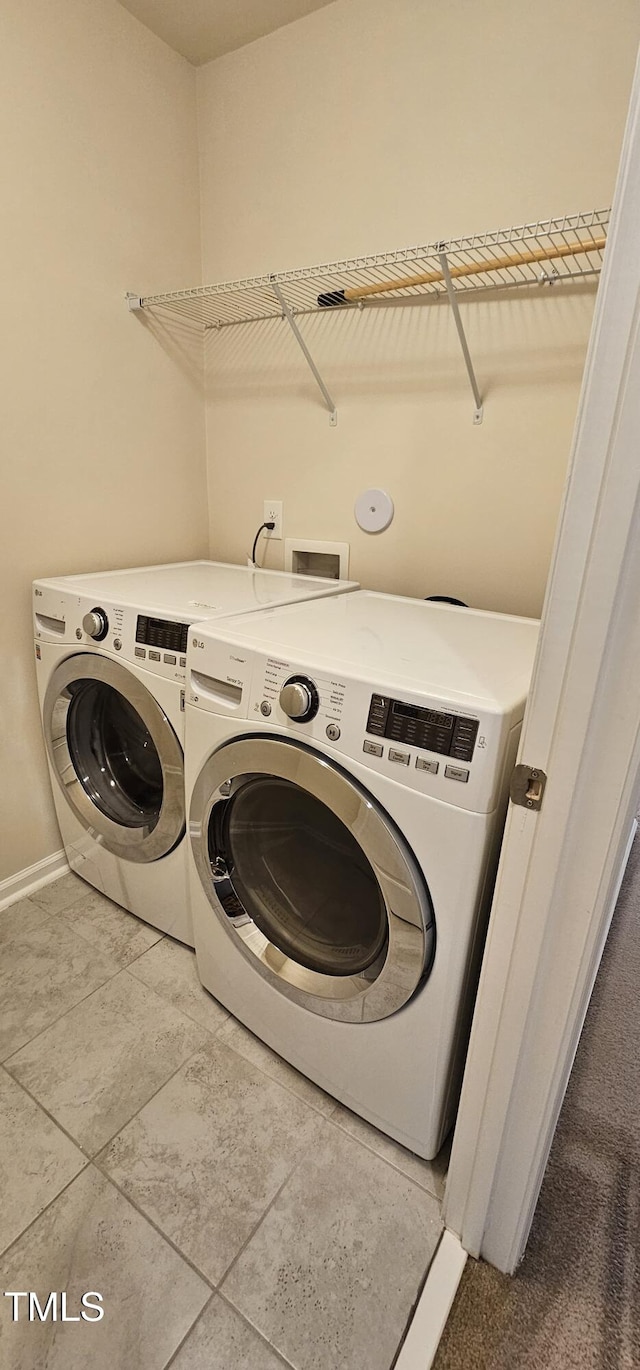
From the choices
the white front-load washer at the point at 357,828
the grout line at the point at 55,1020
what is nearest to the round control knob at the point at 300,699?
the white front-load washer at the point at 357,828

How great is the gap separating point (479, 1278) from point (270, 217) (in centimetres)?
244

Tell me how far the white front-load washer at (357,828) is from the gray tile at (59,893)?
639mm

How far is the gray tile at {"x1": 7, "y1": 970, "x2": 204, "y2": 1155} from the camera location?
1146 millimetres

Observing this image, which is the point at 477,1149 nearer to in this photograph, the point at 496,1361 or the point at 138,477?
the point at 496,1361

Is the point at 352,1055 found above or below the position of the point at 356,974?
below

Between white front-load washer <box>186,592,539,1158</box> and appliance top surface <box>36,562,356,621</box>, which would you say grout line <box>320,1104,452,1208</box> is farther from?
appliance top surface <box>36,562,356,621</box>

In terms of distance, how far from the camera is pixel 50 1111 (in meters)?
1.15

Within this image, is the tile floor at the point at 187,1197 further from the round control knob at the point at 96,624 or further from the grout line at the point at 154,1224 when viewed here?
the round control knob at the point at 96,624

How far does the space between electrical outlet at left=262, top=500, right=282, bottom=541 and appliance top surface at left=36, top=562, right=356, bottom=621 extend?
0.45 ft

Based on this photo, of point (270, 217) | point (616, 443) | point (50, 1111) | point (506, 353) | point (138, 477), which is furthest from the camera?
point (138, 477)

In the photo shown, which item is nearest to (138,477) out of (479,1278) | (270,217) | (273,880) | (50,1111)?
(270,217)

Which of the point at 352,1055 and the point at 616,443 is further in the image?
the point at 352,1055

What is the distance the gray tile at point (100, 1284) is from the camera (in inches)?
32.6

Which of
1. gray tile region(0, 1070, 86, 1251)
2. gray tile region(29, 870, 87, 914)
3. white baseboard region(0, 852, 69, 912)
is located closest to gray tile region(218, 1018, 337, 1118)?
gray tile region(0, 1070, 86, 1251)
